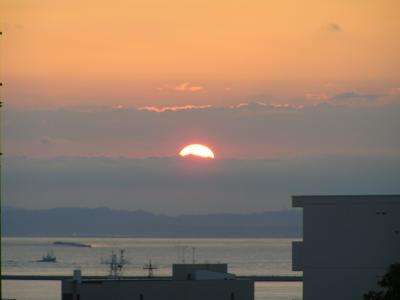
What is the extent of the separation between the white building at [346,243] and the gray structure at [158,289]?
→ 24.8ft

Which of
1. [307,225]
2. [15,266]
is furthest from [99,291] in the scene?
[15,266]

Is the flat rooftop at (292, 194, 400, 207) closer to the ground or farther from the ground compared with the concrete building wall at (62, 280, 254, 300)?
farther from the ground

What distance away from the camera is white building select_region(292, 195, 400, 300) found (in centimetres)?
3916

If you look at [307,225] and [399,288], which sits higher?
[307,225]

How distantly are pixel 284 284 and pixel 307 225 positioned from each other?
8756cm

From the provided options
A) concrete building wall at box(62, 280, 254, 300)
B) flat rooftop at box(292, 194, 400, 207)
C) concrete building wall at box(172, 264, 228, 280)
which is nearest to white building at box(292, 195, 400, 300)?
flat rooftop at box(292, 194, 400, 207)

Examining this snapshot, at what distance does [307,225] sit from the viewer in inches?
1585

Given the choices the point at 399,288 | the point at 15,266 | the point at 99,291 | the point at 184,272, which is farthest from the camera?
the point at 15,266

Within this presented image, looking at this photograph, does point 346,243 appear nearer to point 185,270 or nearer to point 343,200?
point 343,200

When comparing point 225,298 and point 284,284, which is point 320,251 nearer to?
point 225,298

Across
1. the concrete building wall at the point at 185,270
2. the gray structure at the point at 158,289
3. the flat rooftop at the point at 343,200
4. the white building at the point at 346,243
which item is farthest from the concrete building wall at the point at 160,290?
the flat rooftop at the point at 343,200

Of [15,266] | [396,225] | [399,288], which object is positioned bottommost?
[399,288]

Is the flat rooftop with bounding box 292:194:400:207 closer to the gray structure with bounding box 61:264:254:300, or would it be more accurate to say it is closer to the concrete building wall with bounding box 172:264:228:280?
the gray structure with bounding box 61:264:254:300

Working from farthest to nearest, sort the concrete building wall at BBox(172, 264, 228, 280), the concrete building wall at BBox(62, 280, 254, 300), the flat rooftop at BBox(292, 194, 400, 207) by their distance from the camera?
the concrete building wall at BBox(172, 264, 228, 280)
the concrete building wall at BBox(62, 280, 254, 300)
the flat rooftop at BBox(292, 194, 400, 207)
